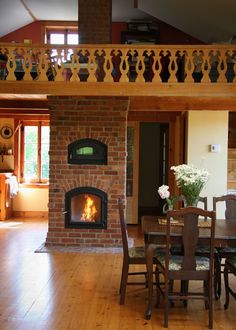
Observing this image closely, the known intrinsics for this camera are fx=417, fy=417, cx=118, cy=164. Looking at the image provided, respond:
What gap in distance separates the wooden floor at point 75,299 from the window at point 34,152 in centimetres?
421

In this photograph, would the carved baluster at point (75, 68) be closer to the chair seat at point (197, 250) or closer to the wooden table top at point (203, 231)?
the wooden table top at point (203, 231)

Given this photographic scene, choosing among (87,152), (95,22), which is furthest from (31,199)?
(95,22)

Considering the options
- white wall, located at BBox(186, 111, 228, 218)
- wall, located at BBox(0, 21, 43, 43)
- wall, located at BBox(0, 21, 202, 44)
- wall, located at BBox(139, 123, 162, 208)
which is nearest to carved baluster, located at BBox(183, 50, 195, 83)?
white wall, located at BBox(186, 111, 228, 218)

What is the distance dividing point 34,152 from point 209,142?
4.43 m

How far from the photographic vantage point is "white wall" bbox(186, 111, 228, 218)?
7945 millimetres

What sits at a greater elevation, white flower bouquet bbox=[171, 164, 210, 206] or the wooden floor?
white flower bouquet bbox=[171, 164, 210, 206]

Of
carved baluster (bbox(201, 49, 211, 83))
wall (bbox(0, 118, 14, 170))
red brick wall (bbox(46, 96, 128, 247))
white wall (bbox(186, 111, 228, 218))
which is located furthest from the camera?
wall (bbox(0, 118, 14, 170))

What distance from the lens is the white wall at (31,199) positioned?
10.1 metres

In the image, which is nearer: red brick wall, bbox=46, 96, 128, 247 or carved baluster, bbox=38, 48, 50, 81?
carved baluster, bbox=38, 48, 50, 81

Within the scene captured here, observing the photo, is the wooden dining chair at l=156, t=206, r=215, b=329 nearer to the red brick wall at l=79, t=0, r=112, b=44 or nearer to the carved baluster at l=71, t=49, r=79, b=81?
the carved baluster at l=71, t=49, r=79, b=81

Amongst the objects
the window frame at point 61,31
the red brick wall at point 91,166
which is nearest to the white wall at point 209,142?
the red brick wall at point 91,166

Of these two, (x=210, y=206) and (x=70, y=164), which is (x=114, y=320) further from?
(x=210, y=206)

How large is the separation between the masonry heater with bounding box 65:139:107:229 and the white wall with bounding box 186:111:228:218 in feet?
7.01

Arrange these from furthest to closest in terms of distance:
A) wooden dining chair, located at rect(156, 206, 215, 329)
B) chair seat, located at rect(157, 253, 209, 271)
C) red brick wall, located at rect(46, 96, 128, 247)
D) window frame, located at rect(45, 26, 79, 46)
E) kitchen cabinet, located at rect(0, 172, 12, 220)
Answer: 1. window frame, located at rect(45, 26, 79, 46)
2. kitchen cabinet, located at rect(0, 172, 12, 220)
3. red brick wall, located at rect(46, 96, 128, 247)
4. chair seat, located at rect(157, 253, 209, 271)
5. wooden dining chair, located at rect(156, 206, 215, 329)
